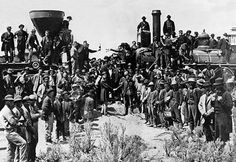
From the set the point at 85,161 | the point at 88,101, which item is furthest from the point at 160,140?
the point at 85,161

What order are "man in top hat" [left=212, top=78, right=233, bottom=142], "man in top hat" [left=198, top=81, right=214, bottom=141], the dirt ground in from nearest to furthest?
"man in top hat" [left=212, top=78, right=233, bottom=142], "man in top hat" [left=198, top=81, right=214, bottom=141], the dirt ground

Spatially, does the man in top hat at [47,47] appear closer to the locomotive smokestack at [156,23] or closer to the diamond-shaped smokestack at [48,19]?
the diamond-shaped smokestack at [48,19]

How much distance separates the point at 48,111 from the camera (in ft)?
38.4

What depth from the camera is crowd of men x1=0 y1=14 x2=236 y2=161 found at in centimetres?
935

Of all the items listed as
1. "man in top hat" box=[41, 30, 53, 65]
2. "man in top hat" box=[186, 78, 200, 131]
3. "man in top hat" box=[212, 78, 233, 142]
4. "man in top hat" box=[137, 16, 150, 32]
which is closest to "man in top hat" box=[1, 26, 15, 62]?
"man in top hat" box=[41, 30, 53, 65]

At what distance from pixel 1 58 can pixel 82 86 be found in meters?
6.60

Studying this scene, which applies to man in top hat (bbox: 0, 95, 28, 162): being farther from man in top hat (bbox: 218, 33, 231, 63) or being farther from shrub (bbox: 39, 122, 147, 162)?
man in top hat (bbox: 218, 33, 231, 63)

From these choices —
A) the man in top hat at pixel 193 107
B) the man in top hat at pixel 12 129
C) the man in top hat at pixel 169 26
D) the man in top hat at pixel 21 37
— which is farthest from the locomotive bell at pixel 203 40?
the man in top hat at pixel 12 129

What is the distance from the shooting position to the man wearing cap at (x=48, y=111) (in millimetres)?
11617

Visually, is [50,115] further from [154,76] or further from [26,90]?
[154,76]

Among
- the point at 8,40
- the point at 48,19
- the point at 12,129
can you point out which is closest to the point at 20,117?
the point at 12,129

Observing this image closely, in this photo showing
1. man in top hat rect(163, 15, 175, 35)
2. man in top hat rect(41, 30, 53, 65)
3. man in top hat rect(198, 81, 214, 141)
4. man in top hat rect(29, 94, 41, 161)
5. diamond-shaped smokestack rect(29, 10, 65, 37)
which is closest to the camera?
man in top hat rect(29, 94, 41, 161)

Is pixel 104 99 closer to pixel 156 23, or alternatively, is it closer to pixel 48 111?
pixel 48 111

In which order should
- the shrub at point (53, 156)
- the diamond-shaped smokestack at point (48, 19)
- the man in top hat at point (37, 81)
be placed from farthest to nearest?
the diamond-shaped smokestack at point (48, 19)
the man in top hat at point (37, 81)
the shrub at point (53, 156)
